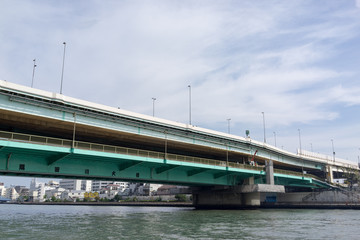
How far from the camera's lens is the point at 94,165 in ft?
152

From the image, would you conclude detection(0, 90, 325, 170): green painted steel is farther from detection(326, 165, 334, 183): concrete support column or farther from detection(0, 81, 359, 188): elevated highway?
detection(326, 165, 334, 183): concrete support column

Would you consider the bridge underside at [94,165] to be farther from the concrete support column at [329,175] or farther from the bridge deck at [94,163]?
the concrete support column at [329,175]

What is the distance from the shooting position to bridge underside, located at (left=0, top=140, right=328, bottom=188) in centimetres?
3844

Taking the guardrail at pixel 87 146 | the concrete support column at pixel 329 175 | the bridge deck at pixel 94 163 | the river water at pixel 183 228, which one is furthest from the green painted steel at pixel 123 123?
the concrete support column at pixel 329 175

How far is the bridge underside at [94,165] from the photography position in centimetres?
3844

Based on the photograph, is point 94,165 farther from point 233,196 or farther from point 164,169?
point 233,196

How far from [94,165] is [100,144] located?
10.2ft

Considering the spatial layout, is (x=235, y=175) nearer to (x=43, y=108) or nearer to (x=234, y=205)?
(x=234, y=205)

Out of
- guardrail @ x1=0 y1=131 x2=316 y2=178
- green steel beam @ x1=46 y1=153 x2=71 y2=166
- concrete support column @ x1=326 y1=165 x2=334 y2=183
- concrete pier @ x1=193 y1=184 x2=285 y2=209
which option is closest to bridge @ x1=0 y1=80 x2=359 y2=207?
guardrail @ x1=0 y1=131 x2=316 y2=178

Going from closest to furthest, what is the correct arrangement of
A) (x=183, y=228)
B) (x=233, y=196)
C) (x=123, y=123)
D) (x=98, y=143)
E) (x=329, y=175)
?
(x=183, y=228) → (x=123, y=123) → (x=98, y=143) → (x=233, y=196) → (x=329, y=175)

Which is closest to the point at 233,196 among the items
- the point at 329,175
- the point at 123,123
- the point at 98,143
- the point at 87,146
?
the point at 98,143

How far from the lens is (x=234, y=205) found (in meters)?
70.9

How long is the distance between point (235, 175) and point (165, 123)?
82.7 ft

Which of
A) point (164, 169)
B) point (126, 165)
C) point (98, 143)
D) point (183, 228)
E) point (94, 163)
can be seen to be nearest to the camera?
point (183, 228)
